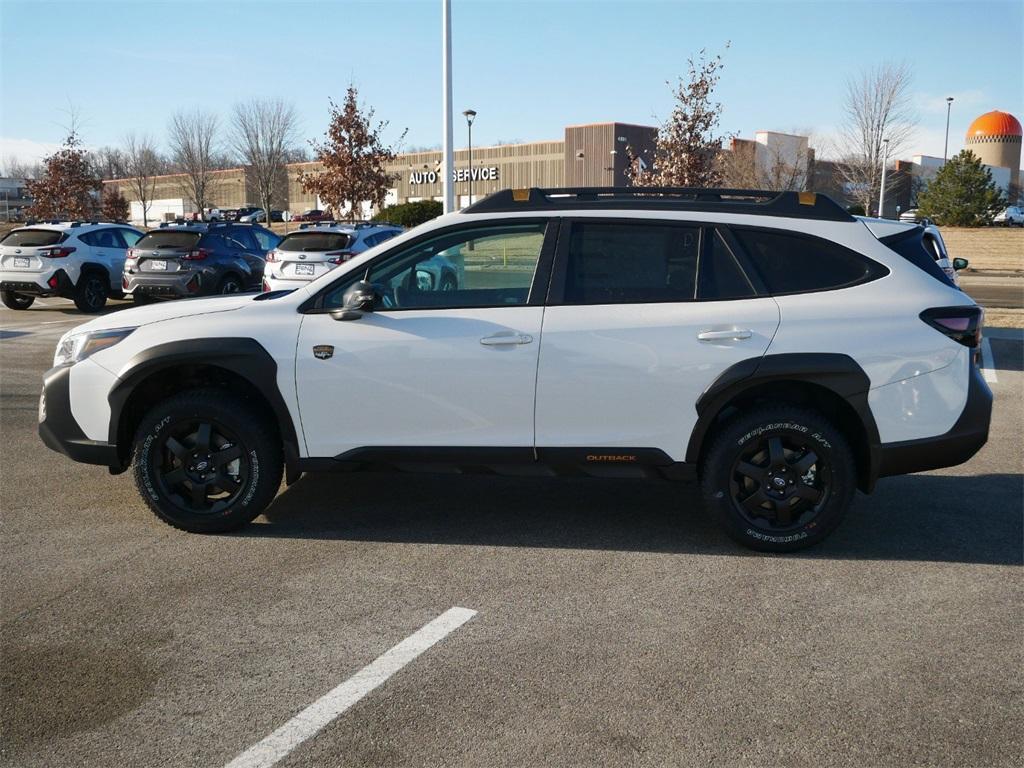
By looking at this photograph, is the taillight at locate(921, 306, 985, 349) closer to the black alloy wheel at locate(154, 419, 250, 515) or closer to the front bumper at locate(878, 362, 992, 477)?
the front bumper at locate(878, 362, 992, 477)

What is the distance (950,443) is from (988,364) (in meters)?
7.77

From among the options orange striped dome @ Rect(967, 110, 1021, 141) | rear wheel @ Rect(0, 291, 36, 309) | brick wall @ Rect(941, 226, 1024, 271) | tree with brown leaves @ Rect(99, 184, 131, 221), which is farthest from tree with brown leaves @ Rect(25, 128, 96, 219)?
orange striped dome @ Rect(967, 110, 1021, 141)

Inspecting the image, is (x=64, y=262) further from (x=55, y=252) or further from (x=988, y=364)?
(x=988, y=364)

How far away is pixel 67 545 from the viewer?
16.6 ft

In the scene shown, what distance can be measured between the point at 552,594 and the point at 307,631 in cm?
114

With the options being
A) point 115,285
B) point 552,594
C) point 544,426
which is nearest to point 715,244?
point 544,426

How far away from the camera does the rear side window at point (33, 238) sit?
17156 mm

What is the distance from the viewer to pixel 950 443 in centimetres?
482

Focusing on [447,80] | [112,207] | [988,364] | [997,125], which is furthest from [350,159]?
[997,125]

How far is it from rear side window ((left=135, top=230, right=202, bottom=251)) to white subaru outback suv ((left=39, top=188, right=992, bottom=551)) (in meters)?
11.8

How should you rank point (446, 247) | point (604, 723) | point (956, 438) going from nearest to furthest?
point (604, 723)
point (956, 438)
point (446, 247)

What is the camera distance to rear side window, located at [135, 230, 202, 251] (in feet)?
53.5

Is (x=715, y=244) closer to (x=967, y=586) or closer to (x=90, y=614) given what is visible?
(x=967, y=586)

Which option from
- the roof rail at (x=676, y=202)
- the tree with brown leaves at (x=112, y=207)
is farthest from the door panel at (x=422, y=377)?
the tree with brown leaves at (x=112, y=207)
